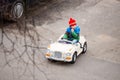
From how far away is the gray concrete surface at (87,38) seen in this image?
12.0 m

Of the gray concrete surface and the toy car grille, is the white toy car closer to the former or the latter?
the toy car grille

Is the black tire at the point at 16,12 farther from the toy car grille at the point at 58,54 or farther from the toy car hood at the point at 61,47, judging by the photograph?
the toy car grille at the point at 58,54

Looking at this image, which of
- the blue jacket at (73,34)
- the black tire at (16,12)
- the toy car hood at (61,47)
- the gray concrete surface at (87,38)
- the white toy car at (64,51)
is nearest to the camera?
the black tire at (16,12)

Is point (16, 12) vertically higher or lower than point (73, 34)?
higher

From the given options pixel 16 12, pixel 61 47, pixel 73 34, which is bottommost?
pixel 61 47

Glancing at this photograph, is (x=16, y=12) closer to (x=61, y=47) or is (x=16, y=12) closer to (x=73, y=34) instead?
(x=61, y=47)

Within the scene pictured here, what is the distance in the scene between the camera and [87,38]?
607 inches

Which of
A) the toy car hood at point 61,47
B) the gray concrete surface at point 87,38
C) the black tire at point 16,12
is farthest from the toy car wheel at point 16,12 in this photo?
the toy car hood at point 61,47

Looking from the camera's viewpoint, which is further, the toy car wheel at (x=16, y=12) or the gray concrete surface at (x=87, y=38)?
the gray concrete surface at (x=87, y=38)

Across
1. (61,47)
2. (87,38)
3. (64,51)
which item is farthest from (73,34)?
(87,38)

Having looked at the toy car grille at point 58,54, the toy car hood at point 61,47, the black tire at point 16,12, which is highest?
the black tire at point 16,12

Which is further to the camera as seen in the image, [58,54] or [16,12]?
[58,54]

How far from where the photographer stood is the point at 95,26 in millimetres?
16875

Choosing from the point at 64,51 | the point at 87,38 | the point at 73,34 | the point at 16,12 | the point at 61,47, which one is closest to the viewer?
the point at 16,12
